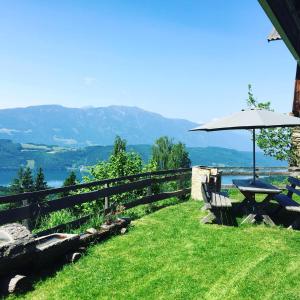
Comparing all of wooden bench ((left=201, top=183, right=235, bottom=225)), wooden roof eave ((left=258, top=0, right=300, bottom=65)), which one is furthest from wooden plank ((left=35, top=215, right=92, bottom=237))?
wooden roof eave ((left=258, top=0, right=300, bottom=65))

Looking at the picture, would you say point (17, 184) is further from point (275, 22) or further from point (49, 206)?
point (275, 22)

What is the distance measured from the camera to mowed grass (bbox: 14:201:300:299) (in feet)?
16.3

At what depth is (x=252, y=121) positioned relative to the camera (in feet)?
29.4

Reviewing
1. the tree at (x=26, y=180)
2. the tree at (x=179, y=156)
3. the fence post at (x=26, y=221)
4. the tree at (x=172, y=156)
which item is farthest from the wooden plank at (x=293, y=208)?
the tree at (x=179, y=156)

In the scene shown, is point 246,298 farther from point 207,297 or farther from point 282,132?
point 282,132

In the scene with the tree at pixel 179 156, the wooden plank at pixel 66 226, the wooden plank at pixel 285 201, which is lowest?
the tree at pixel 179 156

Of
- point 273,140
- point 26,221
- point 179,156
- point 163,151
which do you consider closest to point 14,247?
point 26,221

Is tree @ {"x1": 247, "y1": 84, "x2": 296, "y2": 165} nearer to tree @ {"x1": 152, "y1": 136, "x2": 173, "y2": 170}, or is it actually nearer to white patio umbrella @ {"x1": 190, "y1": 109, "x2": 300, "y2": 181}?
white patio umbrella @ {"x1": 190, "y1": 109, "x2": 300, "y2": 181}

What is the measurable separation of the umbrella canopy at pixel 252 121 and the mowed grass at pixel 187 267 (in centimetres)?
243

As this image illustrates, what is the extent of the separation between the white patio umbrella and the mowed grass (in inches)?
95.8

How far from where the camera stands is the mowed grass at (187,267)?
4.97 metres

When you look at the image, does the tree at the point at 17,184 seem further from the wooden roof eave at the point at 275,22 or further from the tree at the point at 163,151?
the wooden roof eave at the point at 275,22

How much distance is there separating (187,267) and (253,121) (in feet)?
14.6

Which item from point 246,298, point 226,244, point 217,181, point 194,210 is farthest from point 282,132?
point 246,298
